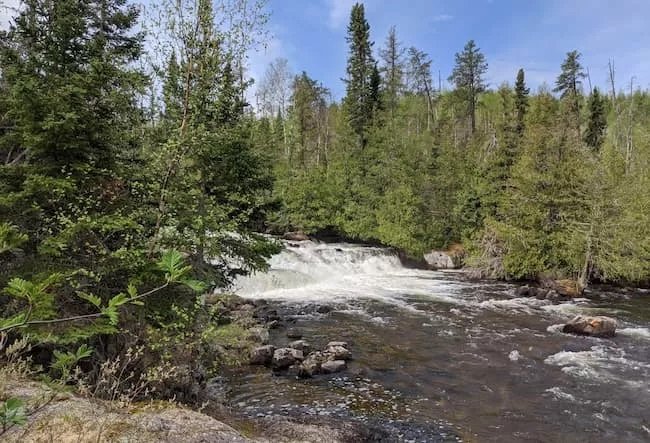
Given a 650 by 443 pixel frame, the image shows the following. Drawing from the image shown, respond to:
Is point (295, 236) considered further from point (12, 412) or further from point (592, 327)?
point (12, 412)

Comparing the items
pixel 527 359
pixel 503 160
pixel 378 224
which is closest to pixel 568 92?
pixel 503 160

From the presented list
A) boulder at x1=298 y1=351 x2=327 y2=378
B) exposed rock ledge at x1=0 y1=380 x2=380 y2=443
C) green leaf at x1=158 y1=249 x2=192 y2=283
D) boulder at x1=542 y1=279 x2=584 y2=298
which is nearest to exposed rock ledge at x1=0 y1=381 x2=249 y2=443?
exposed rock ledge at x1=0 y1=380 x2=380 y2=443

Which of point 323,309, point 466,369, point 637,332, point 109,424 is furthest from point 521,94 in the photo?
point 109,424

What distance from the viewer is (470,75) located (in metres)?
47.2

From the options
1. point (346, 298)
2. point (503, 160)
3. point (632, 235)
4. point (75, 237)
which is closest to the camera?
point (75, 237)

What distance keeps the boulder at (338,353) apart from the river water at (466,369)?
11.9 inches

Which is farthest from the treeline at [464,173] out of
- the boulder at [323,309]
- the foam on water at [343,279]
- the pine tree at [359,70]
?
the boulder at [323,309]

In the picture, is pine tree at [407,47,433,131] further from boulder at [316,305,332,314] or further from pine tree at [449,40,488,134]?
boulder at [316,305,332,314]

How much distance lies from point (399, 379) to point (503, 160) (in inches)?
822

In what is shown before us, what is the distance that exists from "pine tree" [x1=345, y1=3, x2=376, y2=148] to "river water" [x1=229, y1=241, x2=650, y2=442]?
22455 millimetres

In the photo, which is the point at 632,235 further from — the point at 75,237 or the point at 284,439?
the point at 75,237

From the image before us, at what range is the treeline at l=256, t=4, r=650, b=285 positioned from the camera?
65.5ft

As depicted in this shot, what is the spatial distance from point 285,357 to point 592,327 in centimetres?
913

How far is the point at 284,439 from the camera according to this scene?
5.84 meters
